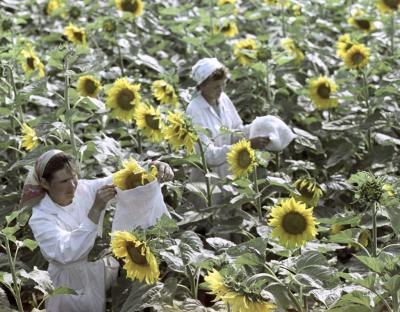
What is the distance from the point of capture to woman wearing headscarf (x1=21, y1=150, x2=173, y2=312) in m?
3.60

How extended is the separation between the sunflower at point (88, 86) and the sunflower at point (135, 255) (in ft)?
5.45

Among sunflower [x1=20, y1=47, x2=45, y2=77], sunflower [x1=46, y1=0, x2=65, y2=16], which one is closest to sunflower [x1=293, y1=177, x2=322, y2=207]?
sunflower [x1=20, y1=47, x2=45, y2=77]

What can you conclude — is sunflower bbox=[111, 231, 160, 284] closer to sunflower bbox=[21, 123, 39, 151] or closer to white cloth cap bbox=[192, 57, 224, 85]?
sunflower bbox=[21, 123, 39, 151]

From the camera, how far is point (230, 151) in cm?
424

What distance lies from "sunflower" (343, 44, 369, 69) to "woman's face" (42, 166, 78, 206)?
197cm

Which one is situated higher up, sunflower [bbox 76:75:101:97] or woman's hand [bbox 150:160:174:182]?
woman's hand [bbox 150:160:174:182]

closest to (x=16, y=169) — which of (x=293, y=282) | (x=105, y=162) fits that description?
(x=105, y=162)

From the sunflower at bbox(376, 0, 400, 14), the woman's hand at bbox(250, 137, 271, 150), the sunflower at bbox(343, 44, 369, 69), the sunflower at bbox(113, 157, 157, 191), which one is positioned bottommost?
the sunflower at bbox(376, 0, 400, 14)

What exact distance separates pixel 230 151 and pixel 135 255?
41.7 inches

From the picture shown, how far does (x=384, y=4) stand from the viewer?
591 cm

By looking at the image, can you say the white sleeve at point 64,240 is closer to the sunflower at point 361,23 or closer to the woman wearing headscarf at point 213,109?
the woman wearing headscarf at point 213,109

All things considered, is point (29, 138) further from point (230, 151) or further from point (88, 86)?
point (230, 151)

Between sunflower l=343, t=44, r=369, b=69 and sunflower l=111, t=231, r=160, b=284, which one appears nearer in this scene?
sunflower l=111, t=231, r=160, b=284

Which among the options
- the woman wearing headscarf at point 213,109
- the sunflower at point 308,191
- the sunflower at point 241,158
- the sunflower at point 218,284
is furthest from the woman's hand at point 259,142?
the sunflower at point 218,284
